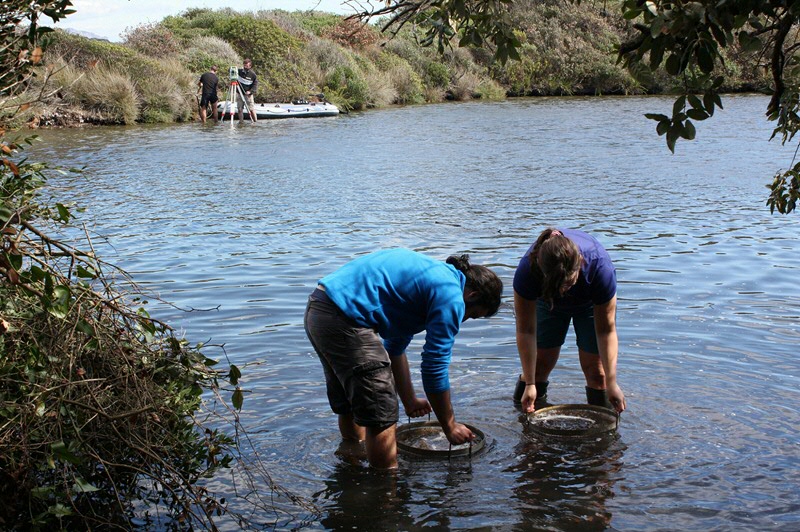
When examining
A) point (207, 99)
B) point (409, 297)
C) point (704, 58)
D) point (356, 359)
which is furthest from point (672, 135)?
point (207, 99)

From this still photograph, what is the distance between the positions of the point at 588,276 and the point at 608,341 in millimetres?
486

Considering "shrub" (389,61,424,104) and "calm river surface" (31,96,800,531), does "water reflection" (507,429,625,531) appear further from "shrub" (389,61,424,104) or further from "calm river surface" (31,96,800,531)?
"shrub" (389,61,424,104)

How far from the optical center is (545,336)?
614cm

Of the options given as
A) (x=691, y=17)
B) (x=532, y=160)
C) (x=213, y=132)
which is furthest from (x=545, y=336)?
(x=213, y=132)

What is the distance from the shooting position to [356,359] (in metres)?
4.91

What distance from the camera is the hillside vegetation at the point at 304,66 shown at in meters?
30.8

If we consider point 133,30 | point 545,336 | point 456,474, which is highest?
point 133,30

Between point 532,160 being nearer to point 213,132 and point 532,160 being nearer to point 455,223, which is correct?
point 455,223

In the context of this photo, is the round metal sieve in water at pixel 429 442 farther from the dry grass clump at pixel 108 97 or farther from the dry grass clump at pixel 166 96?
the dry grass clump at pixel 166 96

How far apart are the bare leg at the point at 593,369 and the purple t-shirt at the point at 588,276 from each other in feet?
2.31

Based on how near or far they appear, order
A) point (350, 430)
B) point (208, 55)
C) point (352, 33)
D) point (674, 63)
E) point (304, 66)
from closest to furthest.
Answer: point (674, 63), point (352, 33), point (350, 430), point (208, 55), point (304, 66)

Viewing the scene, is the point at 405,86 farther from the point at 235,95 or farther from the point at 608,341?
the point at 608,341

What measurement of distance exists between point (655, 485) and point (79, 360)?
3.36m

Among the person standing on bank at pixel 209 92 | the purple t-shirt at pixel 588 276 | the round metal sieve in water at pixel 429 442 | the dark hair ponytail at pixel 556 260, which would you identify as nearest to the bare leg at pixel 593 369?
the purple t-shirt at pixel 588 276
